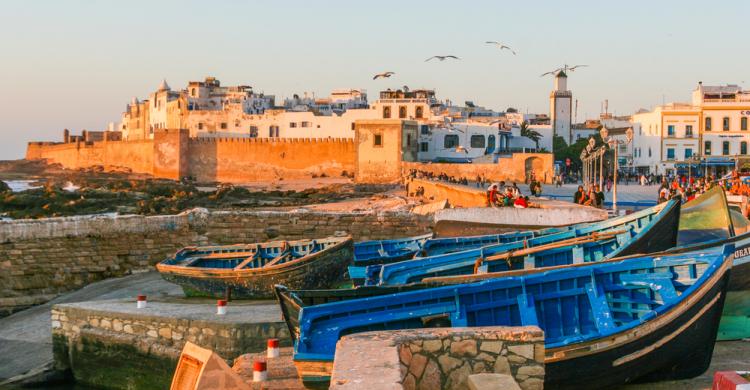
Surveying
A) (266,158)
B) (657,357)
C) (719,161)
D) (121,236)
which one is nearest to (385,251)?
(121,236)

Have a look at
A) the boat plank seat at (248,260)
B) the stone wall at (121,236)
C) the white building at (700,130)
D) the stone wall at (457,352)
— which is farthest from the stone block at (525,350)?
the white building at (700,130)

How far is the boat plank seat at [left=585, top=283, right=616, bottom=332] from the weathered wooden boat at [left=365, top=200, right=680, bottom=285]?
2.08 metres

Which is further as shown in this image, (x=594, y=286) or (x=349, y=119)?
(x=349, y=119)

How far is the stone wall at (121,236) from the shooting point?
15.0 metres

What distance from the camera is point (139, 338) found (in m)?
11.0

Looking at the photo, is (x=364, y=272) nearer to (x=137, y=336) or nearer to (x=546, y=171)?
(x=137, y=336)

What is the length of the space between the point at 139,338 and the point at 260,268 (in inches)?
87.3

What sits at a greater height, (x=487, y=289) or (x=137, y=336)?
(x=487, y=289)

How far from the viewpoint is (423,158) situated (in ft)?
190

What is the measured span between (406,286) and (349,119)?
58900mm

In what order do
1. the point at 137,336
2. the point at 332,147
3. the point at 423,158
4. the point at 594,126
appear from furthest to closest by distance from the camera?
the point at 594,126
the point at 332,147
the point at 423,158
the point at 137,336

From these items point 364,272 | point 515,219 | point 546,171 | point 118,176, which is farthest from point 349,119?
point 364,272

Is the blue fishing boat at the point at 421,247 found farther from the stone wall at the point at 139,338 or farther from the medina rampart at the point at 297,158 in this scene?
the medina rampart at the point at 297,158

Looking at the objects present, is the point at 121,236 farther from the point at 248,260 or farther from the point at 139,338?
the point at 139,338
